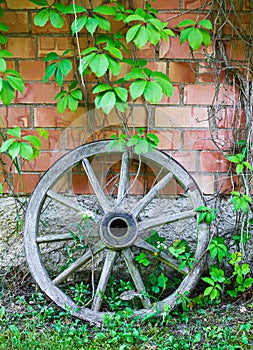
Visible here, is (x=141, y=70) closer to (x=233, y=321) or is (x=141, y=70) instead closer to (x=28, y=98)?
(x=28, y=98)

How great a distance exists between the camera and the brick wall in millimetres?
2430

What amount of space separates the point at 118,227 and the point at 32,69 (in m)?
0.97

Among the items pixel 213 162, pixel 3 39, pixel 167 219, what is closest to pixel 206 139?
pixel 213 162

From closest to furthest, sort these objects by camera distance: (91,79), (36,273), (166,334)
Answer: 1. (166,334)
2. (36,273)
3. (91,79)

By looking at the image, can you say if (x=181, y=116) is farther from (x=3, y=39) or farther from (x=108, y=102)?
(x=3, y=39)

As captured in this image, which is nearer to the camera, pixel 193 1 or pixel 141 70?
pixel 141 70

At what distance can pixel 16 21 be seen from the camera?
7.98 ft

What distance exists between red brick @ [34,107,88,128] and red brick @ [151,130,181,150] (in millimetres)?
404

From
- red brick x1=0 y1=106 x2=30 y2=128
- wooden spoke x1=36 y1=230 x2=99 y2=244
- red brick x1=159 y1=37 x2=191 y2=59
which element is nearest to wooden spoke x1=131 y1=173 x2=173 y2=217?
wooden spoke x1=36 y1=230 x2=99 y2=244

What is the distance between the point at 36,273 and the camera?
2.29m

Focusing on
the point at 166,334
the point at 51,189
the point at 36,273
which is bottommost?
the point at 166,334

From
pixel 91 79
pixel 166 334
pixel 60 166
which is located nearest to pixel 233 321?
pixel 166 334

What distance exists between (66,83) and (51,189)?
58 cm

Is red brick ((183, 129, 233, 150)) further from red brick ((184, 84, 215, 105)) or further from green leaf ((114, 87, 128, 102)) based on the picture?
green leaf ((114, 87, 128, 102))
